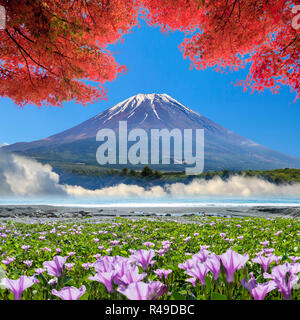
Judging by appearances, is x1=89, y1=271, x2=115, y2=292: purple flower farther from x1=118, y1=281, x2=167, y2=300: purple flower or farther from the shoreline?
the shoreline

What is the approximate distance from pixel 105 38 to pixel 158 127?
4526 inches

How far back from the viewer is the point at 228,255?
1351mm

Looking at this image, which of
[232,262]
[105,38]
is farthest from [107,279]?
[105,38]

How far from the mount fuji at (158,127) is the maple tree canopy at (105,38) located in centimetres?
10125

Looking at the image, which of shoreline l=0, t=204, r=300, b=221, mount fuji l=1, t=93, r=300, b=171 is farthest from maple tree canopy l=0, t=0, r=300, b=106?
mount fuji l=1, t=93, r=300, b=171

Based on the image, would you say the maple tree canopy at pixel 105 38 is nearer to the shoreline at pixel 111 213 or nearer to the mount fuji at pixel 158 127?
the shoreline at pixel 111 213

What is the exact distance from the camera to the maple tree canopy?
28.7ft

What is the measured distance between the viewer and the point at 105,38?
38.8ft

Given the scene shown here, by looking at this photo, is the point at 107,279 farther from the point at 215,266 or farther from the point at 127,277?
the point at 215,266

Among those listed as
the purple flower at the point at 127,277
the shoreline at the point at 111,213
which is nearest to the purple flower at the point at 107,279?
the purple flower at the point at 127,277

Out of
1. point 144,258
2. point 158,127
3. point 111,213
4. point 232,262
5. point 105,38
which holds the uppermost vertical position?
point 158,127

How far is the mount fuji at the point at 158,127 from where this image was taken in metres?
Result: 122
